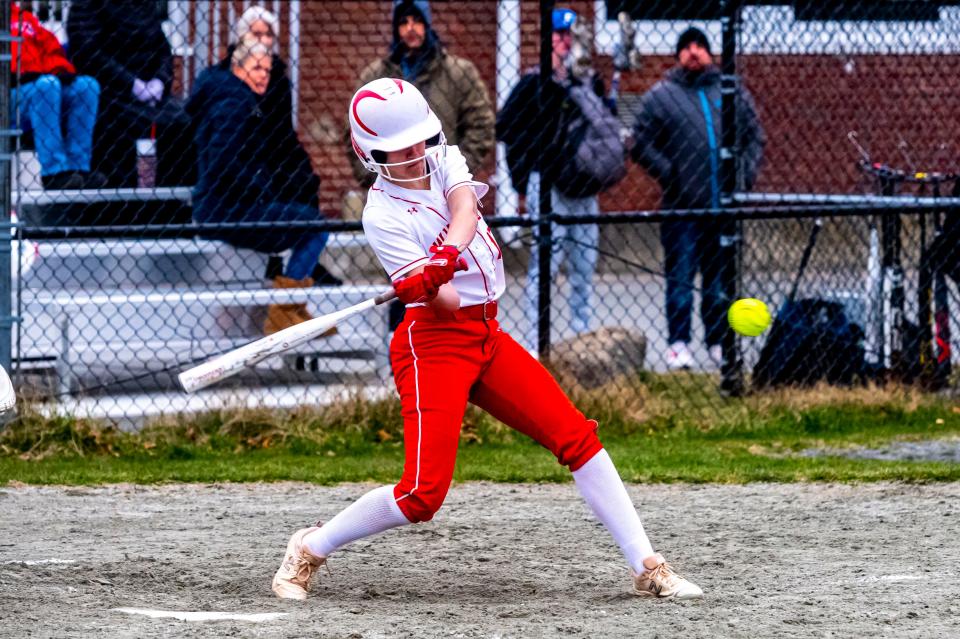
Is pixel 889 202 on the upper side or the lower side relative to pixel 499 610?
upper

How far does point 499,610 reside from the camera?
4777 millimetres

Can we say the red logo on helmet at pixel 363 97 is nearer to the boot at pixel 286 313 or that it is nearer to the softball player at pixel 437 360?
the softball player at pixel 437 360

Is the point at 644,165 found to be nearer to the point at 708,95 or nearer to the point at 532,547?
the point at 708,95

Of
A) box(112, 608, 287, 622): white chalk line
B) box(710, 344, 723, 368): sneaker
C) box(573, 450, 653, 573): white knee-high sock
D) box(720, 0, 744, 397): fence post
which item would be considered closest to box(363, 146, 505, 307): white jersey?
box(573, 450, 653, 573): white knee-high sock

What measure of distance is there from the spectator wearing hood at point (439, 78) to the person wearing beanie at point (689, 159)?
4.58 ft

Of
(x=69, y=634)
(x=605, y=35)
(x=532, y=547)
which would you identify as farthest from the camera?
(x=605, y=35)

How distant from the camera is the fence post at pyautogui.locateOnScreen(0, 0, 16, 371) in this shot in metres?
7.46

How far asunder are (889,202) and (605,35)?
21.5ft

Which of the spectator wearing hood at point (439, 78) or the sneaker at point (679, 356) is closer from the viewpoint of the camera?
the spectator wearing hood at point (439, 78)

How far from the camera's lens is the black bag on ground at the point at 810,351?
29.4ft

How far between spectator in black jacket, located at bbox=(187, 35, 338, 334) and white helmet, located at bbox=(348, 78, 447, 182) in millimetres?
4054

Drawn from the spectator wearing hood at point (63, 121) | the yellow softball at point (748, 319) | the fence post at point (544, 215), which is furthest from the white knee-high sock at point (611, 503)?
the spectator wearing hood at point (63, 121)

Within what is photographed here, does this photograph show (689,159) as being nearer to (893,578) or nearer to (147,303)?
(147,303)

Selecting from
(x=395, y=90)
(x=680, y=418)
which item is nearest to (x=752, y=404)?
(x=680, y=418)
